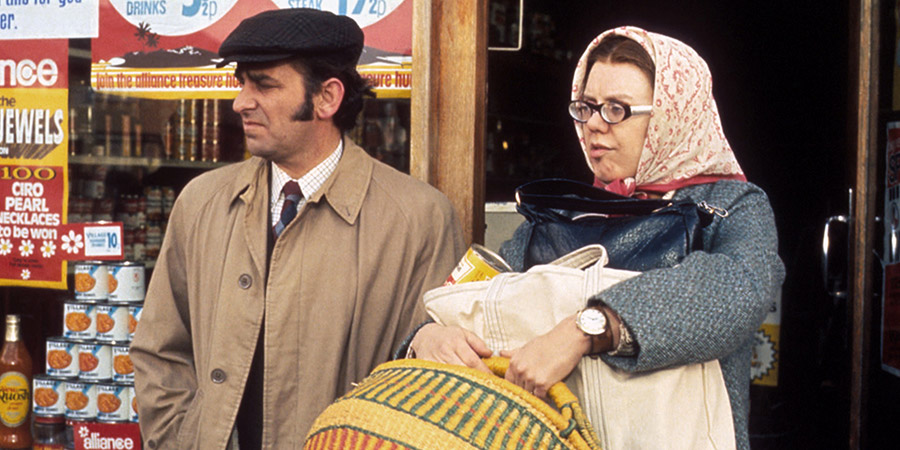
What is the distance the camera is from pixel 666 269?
4.70ft

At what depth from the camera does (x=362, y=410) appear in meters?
1.27

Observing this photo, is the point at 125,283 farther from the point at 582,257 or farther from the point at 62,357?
the point at 582,257

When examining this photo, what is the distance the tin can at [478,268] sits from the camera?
1605 millimetres

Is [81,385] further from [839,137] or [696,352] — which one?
[839,137]

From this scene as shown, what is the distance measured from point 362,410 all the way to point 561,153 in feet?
14.2

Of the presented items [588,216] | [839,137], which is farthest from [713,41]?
[588,216]

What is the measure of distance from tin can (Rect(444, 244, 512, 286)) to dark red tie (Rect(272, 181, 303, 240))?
0.73 meters

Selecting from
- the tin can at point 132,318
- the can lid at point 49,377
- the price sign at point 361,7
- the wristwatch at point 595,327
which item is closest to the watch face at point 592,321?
the wristwatch at point 595,327

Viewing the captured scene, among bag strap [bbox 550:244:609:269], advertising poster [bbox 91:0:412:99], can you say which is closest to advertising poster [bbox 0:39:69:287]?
advertising poster [bbox 91:0:412:99]

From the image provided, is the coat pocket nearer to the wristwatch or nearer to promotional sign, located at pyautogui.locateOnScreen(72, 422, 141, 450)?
promotional sign, located at pyautogui.locateOnScreen(72, 422, 141, 450)

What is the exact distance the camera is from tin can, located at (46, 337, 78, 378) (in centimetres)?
323

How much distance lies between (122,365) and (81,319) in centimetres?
22

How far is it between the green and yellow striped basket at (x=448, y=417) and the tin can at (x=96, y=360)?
2.10 metres

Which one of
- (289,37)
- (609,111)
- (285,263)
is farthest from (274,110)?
(609,111)
